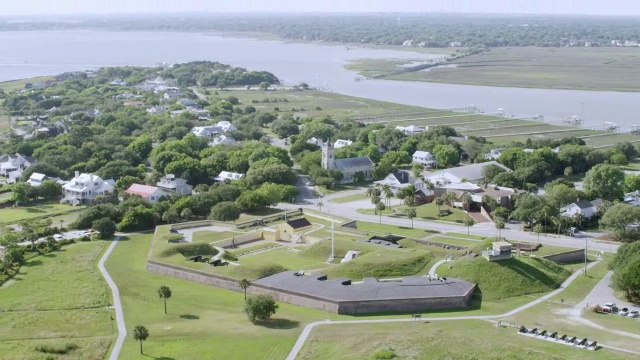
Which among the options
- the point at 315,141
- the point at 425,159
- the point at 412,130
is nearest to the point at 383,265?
the point at 425,159

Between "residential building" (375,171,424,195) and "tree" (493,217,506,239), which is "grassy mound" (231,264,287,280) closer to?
"tree" (493,217,506,239)

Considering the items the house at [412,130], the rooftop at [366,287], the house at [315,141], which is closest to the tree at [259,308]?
the rooftop at [366,287]

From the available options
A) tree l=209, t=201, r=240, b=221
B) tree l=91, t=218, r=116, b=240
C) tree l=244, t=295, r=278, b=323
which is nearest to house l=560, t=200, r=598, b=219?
tree l=209, t=201, r=240, b=221

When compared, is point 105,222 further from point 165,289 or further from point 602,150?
point 602,150

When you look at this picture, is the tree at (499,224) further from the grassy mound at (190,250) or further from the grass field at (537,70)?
the grass field at (537,70)

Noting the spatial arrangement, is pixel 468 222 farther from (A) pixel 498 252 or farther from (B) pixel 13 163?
(B) pixel 13 163
